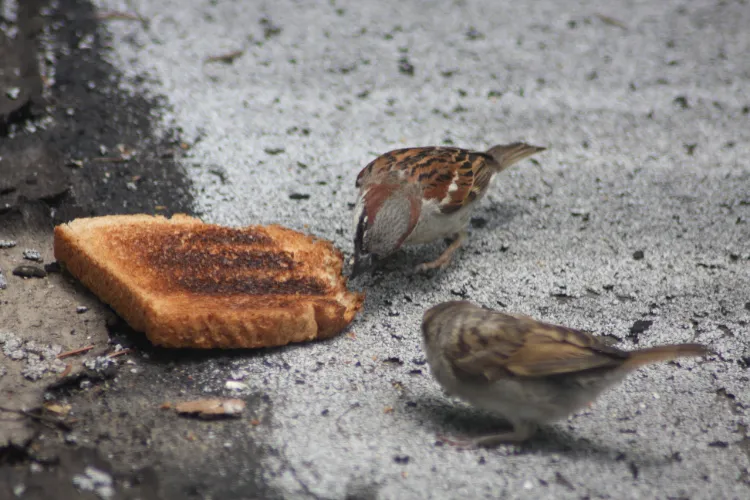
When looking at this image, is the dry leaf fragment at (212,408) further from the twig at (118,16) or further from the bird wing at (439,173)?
the twig at (118,16)

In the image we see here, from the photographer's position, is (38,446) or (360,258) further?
(360,258)

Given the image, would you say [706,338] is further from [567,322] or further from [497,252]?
[497,252]

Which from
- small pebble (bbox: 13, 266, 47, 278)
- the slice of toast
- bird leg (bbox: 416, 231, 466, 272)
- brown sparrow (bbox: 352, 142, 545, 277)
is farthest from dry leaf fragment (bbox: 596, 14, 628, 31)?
small pebble (bbox: 13, 266, 47, 278)

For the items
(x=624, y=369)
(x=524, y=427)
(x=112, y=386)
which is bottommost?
(x=112, y=386)

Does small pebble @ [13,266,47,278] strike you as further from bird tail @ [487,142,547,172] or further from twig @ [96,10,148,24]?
twig @ [96,10,148,24]

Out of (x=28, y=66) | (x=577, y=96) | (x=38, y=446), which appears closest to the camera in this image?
(x=38, y=446)

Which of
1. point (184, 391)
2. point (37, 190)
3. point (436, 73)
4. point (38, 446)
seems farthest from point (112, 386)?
point (436, 73)
